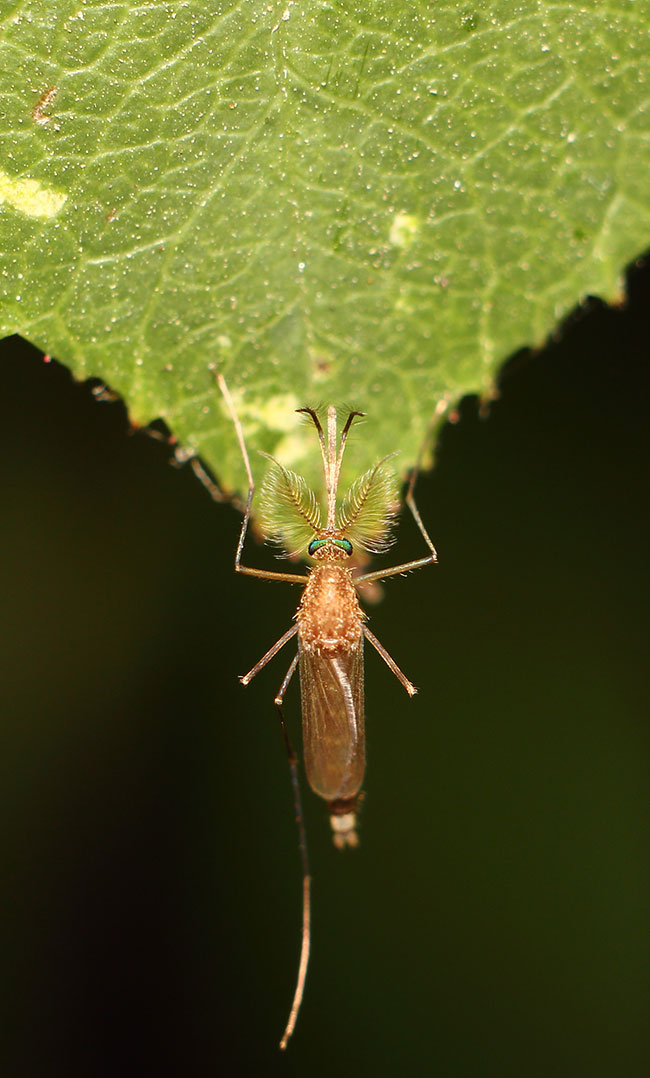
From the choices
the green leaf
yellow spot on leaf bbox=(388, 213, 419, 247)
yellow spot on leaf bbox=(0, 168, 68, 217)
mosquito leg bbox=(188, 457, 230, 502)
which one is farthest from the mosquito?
yellow spot on leaf bbox=(0, 168, 68, 217)

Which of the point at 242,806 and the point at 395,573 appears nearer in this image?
the point at 395,573

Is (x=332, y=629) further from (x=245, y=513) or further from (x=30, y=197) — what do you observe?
(x=30, y=197)

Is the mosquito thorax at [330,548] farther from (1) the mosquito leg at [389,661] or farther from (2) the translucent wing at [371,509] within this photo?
(1) the mosquito leg at [389,661]

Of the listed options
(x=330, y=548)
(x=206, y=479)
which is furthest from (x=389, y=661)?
(x=206, y=479)

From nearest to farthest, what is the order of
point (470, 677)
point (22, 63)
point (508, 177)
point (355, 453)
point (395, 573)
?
1. point (22, 63)
2. point (508, 177)
3. point (355, 453)
4. point (395, 573)
5. point (470, 677)

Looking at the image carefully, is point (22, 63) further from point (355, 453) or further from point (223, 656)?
point (223, 656)

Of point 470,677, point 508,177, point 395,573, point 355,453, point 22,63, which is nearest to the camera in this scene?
point 22,63

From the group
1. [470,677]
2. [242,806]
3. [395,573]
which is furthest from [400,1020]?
[395,573]
